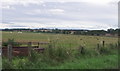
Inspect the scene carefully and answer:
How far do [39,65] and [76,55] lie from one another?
14.3 feet

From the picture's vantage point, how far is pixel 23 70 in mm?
10820

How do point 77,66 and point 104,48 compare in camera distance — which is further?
point 104,48

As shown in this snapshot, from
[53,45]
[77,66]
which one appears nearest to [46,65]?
[77,66]

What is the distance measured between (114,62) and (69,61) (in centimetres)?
247

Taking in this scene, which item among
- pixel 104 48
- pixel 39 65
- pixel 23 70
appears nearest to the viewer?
pixel 23 70

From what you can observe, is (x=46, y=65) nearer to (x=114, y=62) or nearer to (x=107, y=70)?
(x=107, y=70)

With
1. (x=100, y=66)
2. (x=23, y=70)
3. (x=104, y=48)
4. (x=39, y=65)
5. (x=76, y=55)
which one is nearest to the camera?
(x=23, y=70)

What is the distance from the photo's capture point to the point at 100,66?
13.2 m

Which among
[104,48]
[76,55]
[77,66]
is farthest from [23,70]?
[104,48]

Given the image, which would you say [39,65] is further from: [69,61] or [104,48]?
[104,48]

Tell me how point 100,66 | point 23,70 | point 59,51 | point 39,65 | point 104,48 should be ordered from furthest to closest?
1. point 104,48
2. point 59,51
3. point 100,66
4. point 39,65
5. point 23,70

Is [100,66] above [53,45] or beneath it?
beneath

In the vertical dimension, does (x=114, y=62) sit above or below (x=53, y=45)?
below

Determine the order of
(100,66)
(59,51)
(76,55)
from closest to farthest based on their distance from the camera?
(100,66), (59,51), (76,55)
